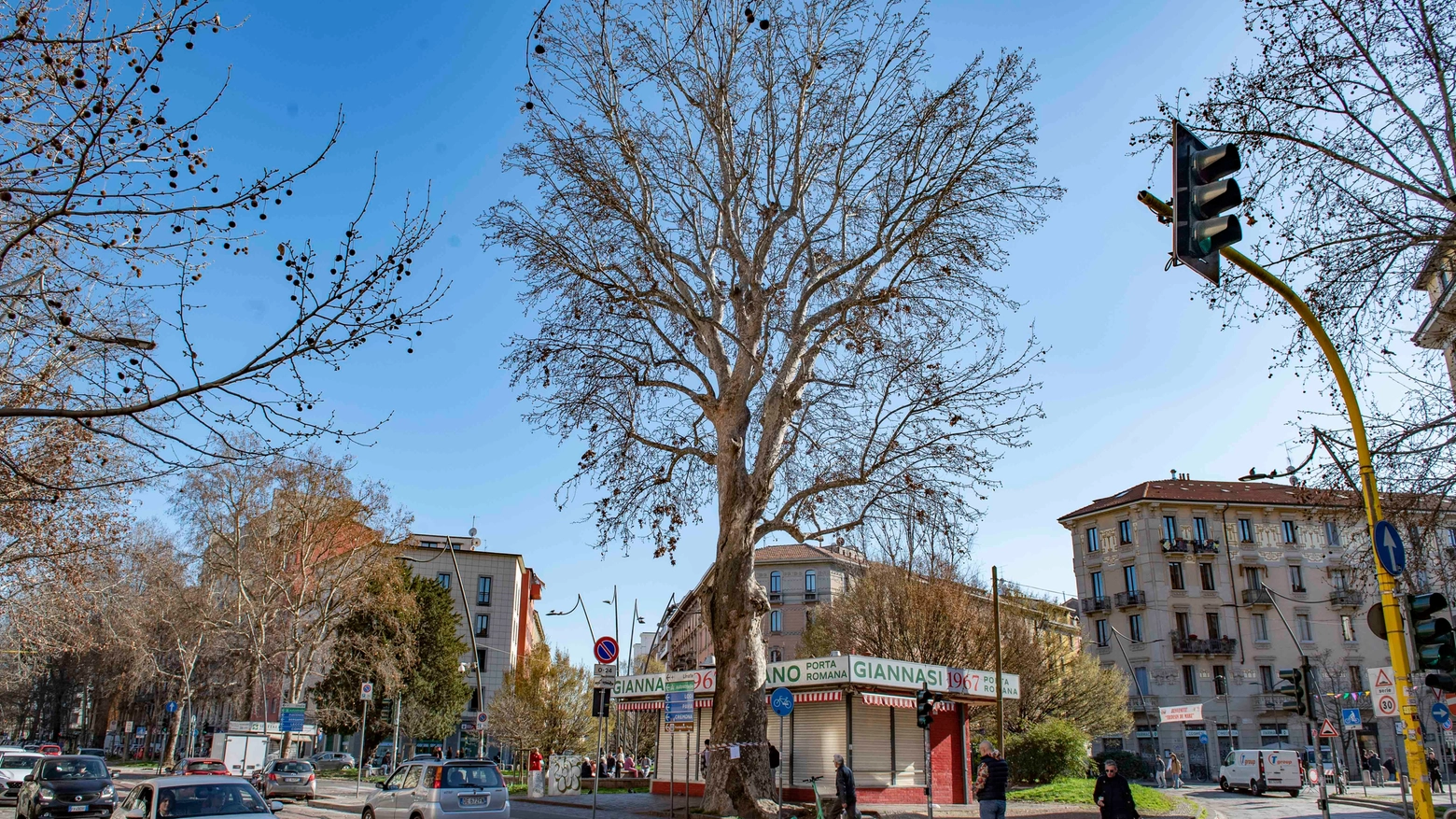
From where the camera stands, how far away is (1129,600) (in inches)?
2245

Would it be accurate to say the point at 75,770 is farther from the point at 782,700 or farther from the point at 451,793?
the point at 782,700

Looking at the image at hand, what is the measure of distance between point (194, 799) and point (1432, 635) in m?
12.8

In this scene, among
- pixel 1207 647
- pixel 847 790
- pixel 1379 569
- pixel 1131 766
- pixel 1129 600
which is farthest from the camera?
pixel 1129 600

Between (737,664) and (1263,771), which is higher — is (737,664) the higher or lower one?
the higher one

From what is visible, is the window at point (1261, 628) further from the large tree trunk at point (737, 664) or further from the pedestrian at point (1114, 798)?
the pedestrian at point (1114, 798)

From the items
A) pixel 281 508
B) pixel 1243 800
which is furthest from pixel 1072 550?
pixel 281 508

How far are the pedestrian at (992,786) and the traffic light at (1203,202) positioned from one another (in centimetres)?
968

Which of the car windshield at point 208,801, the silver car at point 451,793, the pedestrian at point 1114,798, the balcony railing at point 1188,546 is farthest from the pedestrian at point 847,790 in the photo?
the balcony railing at point 1188,546

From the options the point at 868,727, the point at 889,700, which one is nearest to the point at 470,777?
the point at 889,700

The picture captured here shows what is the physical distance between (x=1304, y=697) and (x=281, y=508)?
38965 mm

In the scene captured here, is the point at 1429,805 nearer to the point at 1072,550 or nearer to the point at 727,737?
the point at 727,737

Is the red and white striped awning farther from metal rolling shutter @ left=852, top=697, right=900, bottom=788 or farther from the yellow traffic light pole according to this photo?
the yellow traffic light pole

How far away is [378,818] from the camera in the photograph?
15609 millimetres

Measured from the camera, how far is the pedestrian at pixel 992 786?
14539 millimetres
